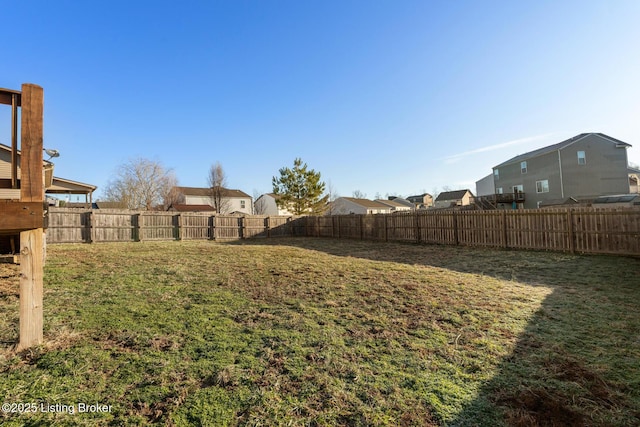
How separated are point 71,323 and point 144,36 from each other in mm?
10214

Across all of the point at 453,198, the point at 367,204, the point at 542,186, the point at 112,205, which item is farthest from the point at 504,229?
the point at 453,198

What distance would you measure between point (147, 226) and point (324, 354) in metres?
14.5

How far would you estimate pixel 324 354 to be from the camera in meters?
2.63

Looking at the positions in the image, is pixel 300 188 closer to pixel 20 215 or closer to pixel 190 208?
pixel 190 208

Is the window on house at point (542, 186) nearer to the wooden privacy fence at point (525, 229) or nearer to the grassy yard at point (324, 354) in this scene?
the wooden privacy fence at point (525, 229)

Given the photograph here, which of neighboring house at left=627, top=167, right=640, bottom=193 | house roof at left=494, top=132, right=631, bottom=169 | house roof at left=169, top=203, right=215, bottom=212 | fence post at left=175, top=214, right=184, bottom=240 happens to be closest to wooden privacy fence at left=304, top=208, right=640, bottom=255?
fence post at left=175, top=214, right=184, bottom=240

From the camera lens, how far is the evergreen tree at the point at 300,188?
28.3m

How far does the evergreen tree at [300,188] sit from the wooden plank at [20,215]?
25931 millimetres

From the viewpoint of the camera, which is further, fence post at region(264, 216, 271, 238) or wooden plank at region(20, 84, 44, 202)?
fence post at region(264, 216, 271, 238)

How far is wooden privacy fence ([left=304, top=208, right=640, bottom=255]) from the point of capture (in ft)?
26.5

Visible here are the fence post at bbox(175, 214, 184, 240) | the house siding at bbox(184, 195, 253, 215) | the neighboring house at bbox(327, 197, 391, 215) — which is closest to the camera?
the fence post at bbox(175, 214, 184, 240)

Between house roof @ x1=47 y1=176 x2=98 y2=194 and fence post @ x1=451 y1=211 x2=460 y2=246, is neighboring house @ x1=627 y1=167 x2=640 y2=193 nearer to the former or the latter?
fence post @ x1=451 y1=211 x2=460 y2=246

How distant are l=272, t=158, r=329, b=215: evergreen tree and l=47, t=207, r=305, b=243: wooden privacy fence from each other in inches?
353

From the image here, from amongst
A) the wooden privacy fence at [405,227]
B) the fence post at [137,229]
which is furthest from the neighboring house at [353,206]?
the fence post at [137,229]
